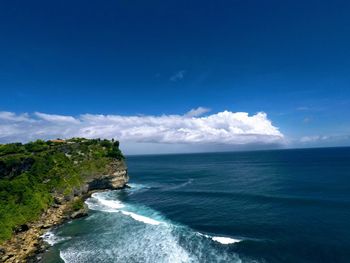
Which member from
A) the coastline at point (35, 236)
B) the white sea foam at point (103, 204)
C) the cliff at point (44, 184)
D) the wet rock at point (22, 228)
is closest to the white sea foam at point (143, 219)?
the white sea foam at point (103, 204)

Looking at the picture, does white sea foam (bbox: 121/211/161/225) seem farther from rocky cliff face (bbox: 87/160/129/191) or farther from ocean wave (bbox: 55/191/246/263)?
rocky cliff face (bbox: 87/160/129/191)

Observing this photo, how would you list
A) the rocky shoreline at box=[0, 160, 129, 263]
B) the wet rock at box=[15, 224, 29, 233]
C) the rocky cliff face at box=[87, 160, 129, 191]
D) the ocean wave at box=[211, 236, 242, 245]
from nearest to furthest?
the rocky shoreline at box=[0, 160, 129, 263] → the ocean wave at box=[211, 236, 242, 245] → the wet rock at box=[15, 224, 29, 233] → the rocky cliff face at box=[87, 160, 129, 191]

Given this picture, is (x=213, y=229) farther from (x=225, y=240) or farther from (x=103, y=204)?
(x=103, y=204)

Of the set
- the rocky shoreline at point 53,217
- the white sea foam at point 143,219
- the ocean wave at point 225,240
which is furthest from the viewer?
the white sea foam at point 143,219

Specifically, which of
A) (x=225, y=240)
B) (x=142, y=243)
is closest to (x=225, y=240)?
(x=225, y=240)

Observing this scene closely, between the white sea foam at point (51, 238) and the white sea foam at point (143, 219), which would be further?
the white sea foam at point (143, 219)

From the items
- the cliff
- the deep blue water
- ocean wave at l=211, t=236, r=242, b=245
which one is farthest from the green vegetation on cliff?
ocean wave at l=211, t=236, r=242, b=245

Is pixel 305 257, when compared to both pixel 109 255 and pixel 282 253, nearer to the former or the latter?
pixel 282 253

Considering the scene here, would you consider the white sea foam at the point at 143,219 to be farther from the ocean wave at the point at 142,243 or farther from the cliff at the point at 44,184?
the cliff at the point at 44,184
